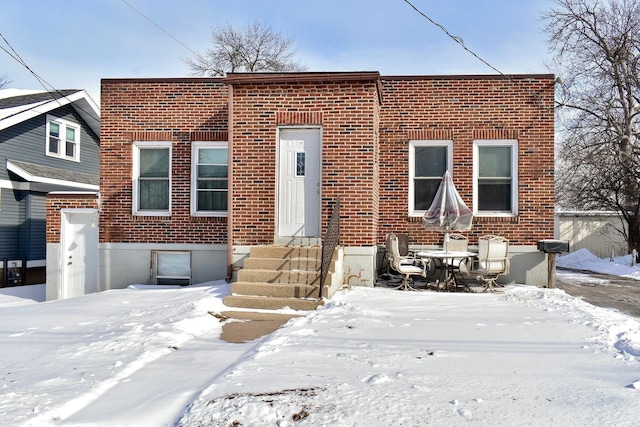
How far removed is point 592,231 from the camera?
84.5 feet

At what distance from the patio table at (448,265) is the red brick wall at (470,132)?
802mm

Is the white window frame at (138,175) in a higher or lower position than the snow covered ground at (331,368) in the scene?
higher

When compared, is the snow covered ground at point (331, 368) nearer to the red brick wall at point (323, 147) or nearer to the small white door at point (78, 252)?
the red brick wall at point (323, 147)

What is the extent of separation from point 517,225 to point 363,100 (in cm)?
452

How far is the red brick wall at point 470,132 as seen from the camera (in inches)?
431

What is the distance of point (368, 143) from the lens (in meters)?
9.62

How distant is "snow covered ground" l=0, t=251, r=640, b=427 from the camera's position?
3551 mm

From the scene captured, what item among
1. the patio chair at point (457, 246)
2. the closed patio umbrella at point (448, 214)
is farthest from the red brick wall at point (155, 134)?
the patio chair at point (457, 246)

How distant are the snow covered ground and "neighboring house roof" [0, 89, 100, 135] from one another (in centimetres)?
1210

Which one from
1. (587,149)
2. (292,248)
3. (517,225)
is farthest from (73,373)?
(587,149)

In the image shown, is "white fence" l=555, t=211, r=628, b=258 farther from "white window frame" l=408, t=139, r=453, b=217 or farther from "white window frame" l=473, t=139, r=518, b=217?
"white window frame" l=408, t=139, r=453, b=217

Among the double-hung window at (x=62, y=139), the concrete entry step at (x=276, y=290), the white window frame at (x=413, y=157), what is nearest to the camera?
the concrete entry step at (x=276, y=290)

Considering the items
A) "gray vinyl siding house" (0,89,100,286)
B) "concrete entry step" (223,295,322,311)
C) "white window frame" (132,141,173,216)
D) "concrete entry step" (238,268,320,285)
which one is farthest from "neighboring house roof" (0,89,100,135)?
"concrete entry step" (223,295,322,311)

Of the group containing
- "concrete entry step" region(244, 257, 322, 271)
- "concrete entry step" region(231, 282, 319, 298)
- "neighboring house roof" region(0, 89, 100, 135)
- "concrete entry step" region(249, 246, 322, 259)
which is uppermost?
"neighboring house roof" region(0, 89, 100, 135)
